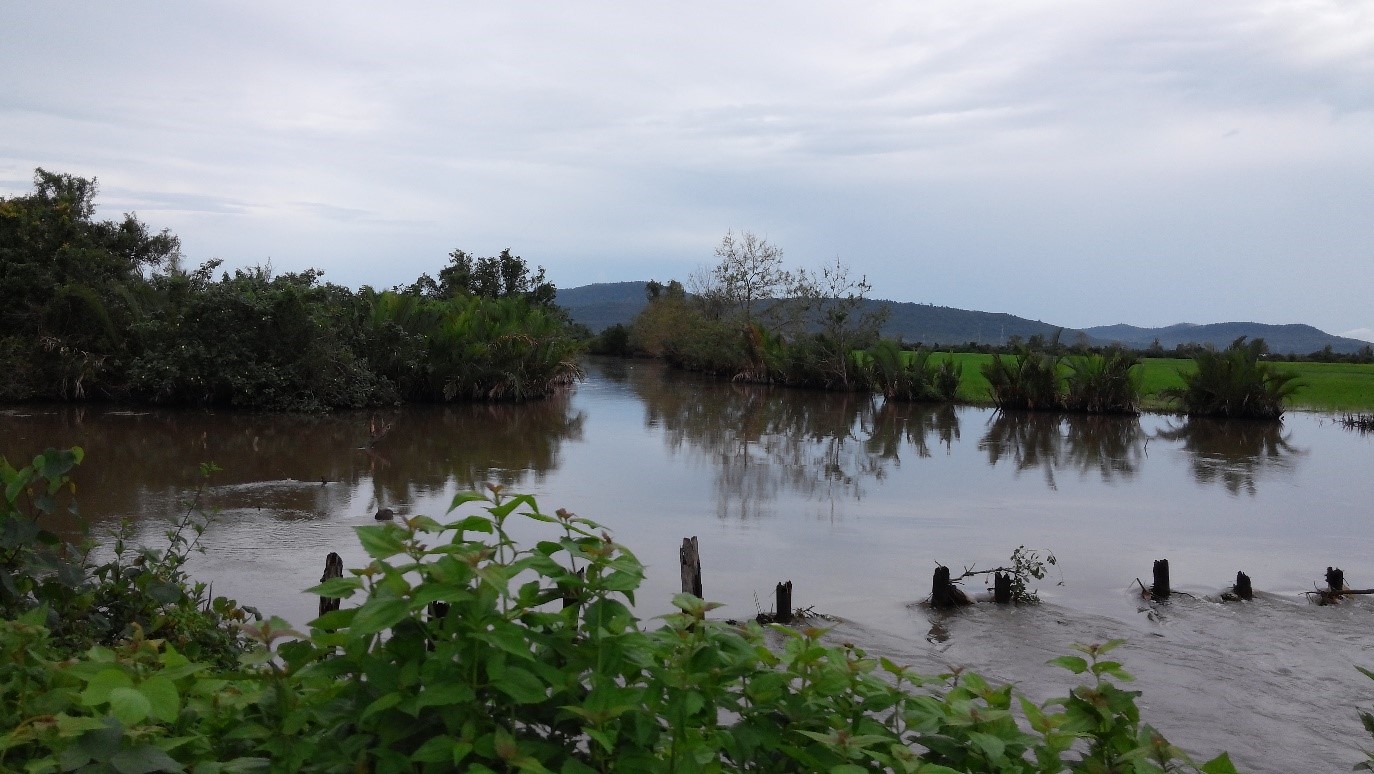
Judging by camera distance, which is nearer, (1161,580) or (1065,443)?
(1161,580)

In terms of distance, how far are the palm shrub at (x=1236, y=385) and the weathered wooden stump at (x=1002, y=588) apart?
19259 millimetres

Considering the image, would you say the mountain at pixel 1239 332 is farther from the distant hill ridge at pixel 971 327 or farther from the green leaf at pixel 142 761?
the green leaf at pixel 142 761

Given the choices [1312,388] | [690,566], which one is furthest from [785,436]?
[1312,388]

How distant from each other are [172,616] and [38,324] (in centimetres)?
1769

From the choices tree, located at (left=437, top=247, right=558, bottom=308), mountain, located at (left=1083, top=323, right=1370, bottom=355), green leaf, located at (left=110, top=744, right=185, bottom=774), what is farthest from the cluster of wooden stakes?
mountain, located at (left=1083, top=323, right=1370, bottom=355)

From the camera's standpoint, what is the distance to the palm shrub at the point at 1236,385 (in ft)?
76.8

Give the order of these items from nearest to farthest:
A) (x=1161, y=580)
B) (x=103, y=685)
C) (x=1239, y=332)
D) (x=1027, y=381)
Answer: (x=103, y=685) < (x=1161, y=580) < (x=1027, y=381) < (x=1239, y=332)

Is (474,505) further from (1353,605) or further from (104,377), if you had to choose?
(104,377)

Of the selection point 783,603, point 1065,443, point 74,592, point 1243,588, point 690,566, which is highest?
point 74,592

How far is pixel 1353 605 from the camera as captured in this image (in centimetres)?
755

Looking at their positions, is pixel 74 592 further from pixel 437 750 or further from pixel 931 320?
pixel 931 320

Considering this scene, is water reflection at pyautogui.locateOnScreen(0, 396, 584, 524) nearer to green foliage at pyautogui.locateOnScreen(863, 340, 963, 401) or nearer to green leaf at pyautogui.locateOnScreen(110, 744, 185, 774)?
green leaf at pyautogui.locateOnScreen(110, 744, 185, 774)

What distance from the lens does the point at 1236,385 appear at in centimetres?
2355

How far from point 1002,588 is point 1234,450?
43.9ft
